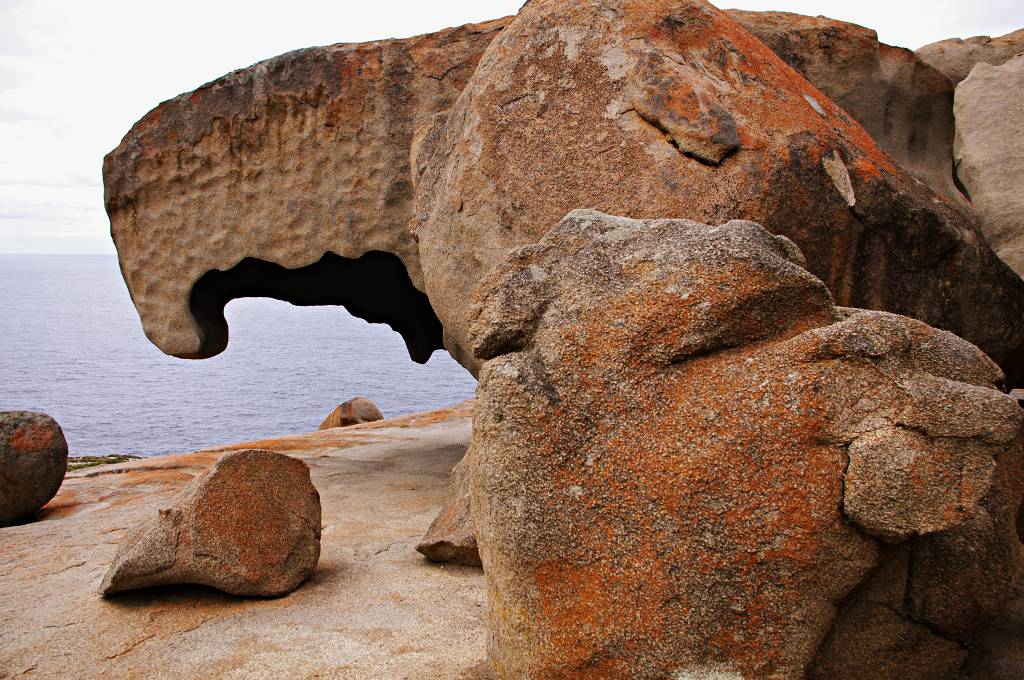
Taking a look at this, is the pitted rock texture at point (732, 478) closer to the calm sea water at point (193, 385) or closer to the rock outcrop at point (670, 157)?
the rock outcrop at point (670, 157)

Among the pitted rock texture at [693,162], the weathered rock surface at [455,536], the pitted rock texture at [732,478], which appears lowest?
the weathered rock surface at [455,536]

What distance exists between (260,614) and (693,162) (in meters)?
1.95

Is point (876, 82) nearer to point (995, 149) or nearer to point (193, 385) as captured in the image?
point (995, 149)

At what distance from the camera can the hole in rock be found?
538 centimetres

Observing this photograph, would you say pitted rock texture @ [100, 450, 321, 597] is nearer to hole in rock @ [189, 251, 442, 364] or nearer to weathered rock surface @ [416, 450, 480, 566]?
A: weathered rock surface @ [416, 450, 480, 566]

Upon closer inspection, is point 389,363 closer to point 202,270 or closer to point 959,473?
point 202,270

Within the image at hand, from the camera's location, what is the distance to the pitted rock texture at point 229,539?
2.67 metres

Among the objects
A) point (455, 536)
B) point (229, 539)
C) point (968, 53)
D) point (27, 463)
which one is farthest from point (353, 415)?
point (968, 53)

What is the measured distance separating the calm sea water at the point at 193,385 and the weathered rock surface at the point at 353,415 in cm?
203

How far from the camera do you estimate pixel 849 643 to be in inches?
66.4

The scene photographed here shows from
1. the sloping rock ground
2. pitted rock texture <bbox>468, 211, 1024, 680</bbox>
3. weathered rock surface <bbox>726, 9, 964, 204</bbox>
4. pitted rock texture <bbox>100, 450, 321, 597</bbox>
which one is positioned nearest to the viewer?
pitted rock texture <bbox>468, 211, 1024, 680</bbox>

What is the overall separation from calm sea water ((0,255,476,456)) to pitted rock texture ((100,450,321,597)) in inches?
265

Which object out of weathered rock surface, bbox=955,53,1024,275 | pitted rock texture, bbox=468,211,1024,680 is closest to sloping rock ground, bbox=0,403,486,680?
pitted rock texture, bbox=468,211,1024,680

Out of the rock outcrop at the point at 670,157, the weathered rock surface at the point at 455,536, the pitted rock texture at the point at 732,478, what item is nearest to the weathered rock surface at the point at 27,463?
the rock outcrop at the point at 670,157
